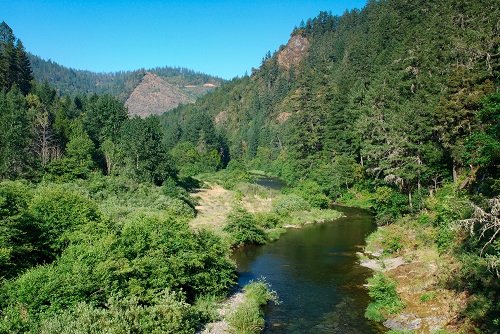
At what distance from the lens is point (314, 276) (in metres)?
29.3

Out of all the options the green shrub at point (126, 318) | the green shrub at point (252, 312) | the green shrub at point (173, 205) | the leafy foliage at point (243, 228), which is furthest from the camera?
the green shrub at point (173, 205)

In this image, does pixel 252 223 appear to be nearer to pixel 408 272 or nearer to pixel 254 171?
pixel 408 272

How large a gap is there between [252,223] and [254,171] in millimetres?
91688

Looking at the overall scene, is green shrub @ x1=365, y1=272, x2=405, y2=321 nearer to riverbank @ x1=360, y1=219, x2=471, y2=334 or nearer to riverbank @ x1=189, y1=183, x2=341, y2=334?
riverbank @ x1=360, y1=219, x2=471, y2=334

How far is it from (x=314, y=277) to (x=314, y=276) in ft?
0.68

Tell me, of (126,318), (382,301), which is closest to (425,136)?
(382,301)

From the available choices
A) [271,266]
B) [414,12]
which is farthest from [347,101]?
[271,266]

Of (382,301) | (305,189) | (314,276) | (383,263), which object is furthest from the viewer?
(305,189)

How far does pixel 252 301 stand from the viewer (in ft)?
76.3

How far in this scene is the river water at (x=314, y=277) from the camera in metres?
21.9

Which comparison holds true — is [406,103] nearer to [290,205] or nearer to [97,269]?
[290,205]

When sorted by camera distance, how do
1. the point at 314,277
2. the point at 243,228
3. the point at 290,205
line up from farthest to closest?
the point at 290,205 < the point at 243,228 < the point at 314,277

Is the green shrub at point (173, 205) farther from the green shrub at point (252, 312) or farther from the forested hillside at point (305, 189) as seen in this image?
the green shrub at point (252, 312)

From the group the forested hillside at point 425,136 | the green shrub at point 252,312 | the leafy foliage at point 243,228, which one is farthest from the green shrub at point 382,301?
the leafy foliage at point 243,228
